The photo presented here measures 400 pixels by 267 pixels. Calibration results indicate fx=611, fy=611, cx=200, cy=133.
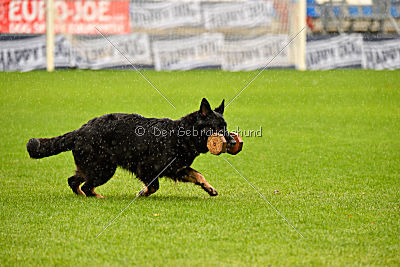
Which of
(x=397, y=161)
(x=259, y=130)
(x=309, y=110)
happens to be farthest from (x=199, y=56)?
(x=397, y=161)

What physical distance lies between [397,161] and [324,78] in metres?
12.0

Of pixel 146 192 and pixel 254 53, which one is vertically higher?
pixel 146 192

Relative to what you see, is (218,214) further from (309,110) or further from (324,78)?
(324,78)

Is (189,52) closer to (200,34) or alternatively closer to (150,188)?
(200,34)

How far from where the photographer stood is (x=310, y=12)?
24.6 m

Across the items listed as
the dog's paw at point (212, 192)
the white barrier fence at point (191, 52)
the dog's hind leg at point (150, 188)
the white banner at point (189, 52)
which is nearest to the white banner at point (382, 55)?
the white barrier fence at point (191, 52)

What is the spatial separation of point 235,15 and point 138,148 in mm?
18530

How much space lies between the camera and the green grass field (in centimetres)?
505

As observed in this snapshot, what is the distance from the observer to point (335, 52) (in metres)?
22.4

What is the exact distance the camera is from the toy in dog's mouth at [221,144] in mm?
6641

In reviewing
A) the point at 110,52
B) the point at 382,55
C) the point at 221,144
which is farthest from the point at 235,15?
the point at 221,144

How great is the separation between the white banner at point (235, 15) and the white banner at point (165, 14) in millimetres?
490

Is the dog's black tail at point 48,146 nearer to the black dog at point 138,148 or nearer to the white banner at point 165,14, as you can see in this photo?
the black dog at point 138,148

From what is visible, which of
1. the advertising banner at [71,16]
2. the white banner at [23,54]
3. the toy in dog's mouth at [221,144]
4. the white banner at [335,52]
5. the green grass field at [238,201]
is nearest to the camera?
the green grass field at [238,201]
